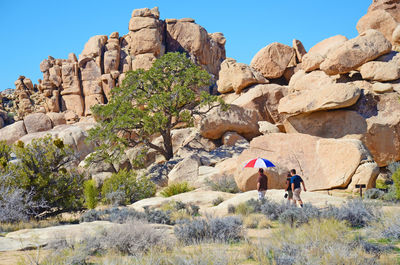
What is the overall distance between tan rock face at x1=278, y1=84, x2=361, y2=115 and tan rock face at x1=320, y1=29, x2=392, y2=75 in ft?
10.2

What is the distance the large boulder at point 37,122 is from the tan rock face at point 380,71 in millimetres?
39122

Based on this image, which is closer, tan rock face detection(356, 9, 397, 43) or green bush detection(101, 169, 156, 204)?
green bush detection(101, 169, 156, 204)

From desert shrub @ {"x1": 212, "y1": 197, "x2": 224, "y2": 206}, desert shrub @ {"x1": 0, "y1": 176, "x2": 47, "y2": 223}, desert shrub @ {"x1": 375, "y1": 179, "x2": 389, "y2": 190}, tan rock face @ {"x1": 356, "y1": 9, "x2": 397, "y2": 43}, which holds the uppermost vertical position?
tan rock face @ {"x1": 356, "y1": 9, "x2": 397, "y2": 43}

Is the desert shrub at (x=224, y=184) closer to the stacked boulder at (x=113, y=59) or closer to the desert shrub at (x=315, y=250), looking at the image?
the desert shrub at (x=315, y=250)

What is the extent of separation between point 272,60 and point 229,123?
29.0ft

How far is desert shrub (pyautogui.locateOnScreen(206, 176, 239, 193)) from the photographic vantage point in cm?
1864

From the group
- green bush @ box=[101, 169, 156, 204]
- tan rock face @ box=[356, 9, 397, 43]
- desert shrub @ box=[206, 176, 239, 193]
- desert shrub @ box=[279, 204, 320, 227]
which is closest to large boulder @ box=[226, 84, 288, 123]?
tan rock face @ box=[356, 9, 397, 43]

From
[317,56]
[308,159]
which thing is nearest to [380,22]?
[317,56]

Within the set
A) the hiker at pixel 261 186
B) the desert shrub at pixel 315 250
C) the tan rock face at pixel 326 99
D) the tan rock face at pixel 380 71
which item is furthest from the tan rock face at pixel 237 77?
the desert shrub at pixel 315 250

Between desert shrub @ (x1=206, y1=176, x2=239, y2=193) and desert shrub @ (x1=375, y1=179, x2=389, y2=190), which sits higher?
desert shrub @ (x1=206, y1=176, x2=239, y2=193)

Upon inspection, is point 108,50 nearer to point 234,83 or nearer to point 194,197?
point 234,83

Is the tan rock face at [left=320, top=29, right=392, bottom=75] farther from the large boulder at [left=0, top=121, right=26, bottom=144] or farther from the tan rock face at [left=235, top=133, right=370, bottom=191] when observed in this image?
the large boulder at [left=0, top=121, right=26, bottom=144]

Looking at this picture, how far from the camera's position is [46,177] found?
1469 cm

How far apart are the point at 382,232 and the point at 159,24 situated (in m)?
45.7
